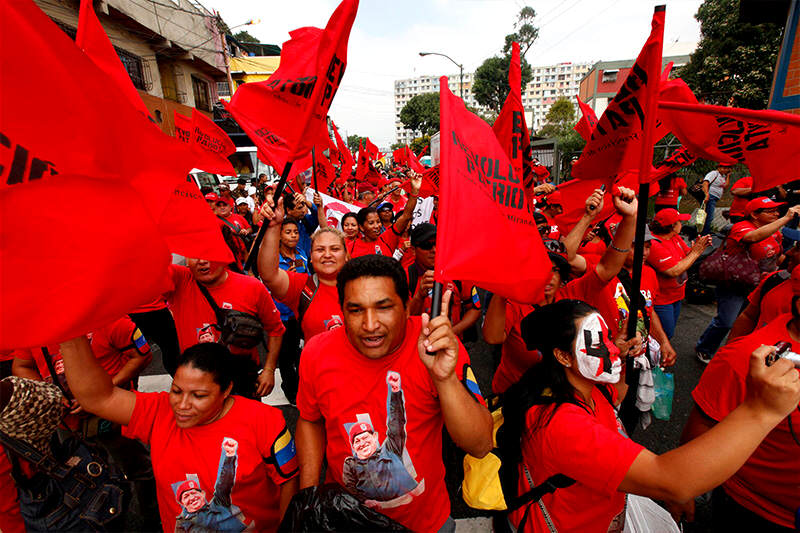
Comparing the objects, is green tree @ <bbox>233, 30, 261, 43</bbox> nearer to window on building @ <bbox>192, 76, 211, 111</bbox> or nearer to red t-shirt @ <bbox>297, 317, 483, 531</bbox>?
window on building @ <bbox>192, 76, 211, 111</bbox>

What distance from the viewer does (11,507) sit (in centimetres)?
201

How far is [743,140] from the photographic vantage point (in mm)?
2348

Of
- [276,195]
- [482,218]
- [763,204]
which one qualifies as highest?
[276,195]

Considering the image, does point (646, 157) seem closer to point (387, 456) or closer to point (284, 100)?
point (387, 456)

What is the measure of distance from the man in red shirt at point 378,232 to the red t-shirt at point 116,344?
7.98 feet

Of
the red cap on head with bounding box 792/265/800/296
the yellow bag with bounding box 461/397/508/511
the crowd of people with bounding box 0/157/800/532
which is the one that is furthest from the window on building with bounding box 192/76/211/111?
the red cap on head with bounding box 792/265/800/296

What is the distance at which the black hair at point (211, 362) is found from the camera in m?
1.81

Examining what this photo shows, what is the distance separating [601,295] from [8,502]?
12.4 feet

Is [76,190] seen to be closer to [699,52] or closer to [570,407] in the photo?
[570,407]

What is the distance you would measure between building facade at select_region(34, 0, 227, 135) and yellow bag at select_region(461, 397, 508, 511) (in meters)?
15.8

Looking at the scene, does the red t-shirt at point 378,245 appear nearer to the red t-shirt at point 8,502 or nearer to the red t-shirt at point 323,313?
the red t-shirt at point 323,313

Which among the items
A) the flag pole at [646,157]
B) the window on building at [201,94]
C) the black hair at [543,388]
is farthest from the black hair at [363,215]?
the window on building at [201,94]

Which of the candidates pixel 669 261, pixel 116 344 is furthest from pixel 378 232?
pixel 669 261

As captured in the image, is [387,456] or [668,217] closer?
[387,456]
